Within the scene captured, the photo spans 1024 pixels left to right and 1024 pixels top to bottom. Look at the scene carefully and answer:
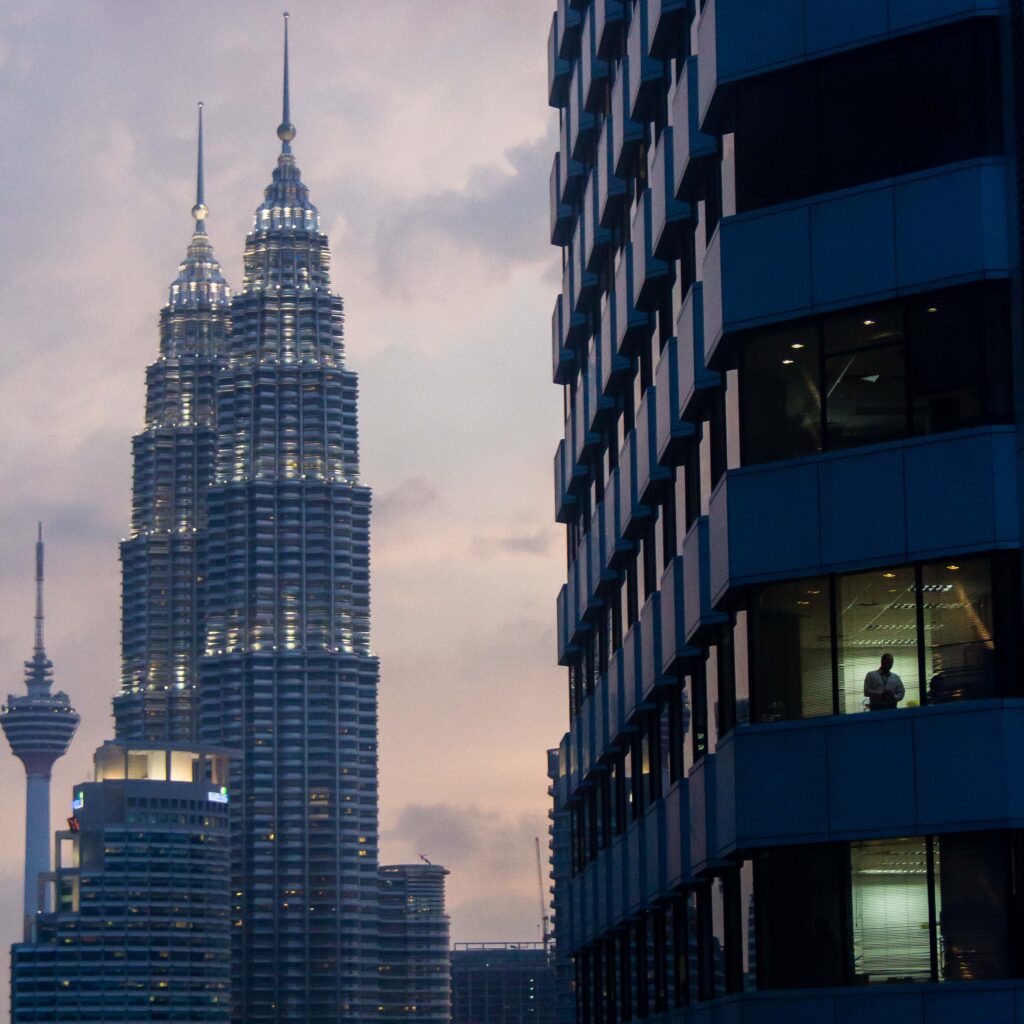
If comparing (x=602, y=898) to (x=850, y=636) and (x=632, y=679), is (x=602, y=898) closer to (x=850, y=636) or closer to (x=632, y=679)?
(x=632, y=679)

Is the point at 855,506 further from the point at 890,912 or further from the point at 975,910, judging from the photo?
the point at 975,910

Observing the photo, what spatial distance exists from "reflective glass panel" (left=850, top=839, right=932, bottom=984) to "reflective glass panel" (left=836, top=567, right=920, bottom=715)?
7.61 feet

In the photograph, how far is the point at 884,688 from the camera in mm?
40156

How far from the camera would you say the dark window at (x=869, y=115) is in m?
41.2

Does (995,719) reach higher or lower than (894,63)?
lower

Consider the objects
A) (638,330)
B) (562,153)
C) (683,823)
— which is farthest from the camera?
(562,153)

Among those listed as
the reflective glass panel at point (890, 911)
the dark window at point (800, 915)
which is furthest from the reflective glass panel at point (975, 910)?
the dark window at point (800, 915)

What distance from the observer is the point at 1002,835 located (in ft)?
127

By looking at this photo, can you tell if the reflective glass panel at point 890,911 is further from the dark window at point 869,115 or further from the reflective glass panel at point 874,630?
the dark window at point 869,115

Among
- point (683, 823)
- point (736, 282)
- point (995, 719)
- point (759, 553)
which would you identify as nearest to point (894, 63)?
point (736, 282)

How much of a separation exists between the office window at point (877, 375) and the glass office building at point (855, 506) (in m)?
0.05

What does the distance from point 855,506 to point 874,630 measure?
2164mm

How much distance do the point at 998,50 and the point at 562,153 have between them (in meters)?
37.8

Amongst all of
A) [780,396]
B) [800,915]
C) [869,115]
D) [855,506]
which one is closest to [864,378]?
[780,396]
